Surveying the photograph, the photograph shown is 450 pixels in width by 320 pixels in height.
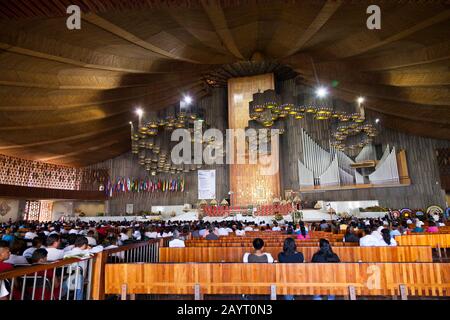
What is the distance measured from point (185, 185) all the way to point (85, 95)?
36.2 ft

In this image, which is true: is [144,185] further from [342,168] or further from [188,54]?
[342,168]

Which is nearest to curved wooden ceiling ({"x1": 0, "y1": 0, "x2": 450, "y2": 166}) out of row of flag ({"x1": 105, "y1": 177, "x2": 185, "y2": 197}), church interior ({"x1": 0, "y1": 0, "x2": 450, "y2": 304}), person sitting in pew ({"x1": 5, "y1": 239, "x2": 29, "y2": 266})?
church interior ({"x1": 0, "y1": 0, "x2": 450, "y2": 304})

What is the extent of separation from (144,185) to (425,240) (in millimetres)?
19116

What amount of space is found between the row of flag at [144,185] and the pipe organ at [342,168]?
9444 millimetres

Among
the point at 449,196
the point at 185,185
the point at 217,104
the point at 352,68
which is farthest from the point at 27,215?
the point at 449,196

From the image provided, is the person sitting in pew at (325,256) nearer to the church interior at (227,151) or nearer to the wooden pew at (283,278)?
the church interior at (227,151)

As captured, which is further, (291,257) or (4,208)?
(4,208)

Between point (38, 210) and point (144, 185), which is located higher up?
point (144, 185)

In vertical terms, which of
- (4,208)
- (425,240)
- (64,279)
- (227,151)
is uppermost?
(227,151)

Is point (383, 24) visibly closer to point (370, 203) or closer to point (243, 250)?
point (243, 250)

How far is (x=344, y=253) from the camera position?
452 cm

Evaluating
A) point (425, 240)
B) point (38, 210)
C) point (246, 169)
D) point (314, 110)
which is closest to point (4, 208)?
point (38, 210)
